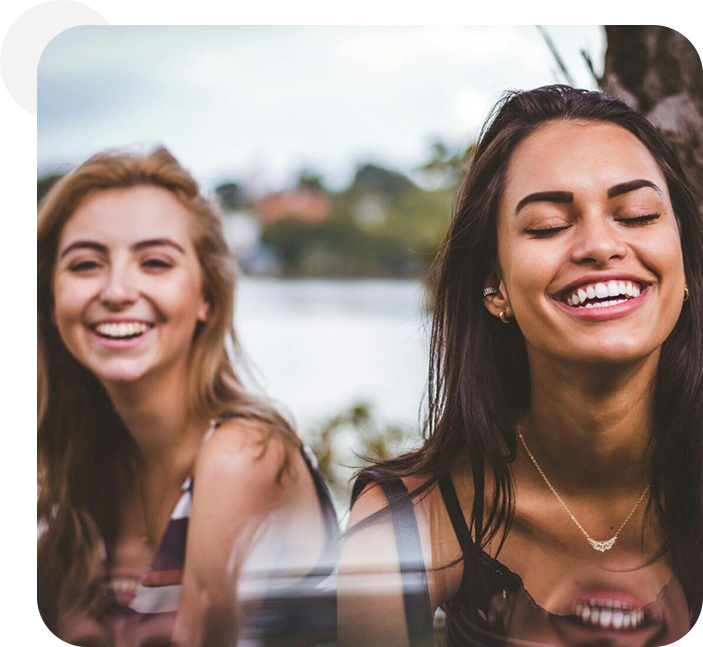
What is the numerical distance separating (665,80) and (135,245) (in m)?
1.31

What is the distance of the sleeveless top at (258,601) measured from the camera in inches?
72.9

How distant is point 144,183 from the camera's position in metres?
1.84

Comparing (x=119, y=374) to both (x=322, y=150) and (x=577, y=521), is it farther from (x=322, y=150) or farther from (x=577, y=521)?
(x=577, y=521)

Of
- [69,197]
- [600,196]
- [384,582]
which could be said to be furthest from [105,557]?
[600,196]

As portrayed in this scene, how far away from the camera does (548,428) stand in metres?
1.94

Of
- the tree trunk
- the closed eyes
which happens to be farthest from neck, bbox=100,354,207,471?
the tree trunk

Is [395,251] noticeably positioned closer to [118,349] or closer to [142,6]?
[118,349]

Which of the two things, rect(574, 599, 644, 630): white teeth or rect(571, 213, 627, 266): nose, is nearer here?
rect(571, 213, 627, 266): nose

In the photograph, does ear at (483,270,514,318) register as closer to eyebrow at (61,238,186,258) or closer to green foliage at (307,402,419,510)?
green foliage at (307,402,419,510)

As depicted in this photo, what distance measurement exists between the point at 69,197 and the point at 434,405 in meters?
0.95

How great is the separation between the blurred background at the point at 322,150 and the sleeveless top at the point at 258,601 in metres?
0.19

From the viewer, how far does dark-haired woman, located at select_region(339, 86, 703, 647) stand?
5.94 ft

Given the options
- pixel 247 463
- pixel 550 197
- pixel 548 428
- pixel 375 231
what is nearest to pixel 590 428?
pixel 548 428

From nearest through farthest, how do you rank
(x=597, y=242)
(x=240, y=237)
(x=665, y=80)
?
(x=597, y=242) < (x=240, y=237) < (x=665, y=80)
